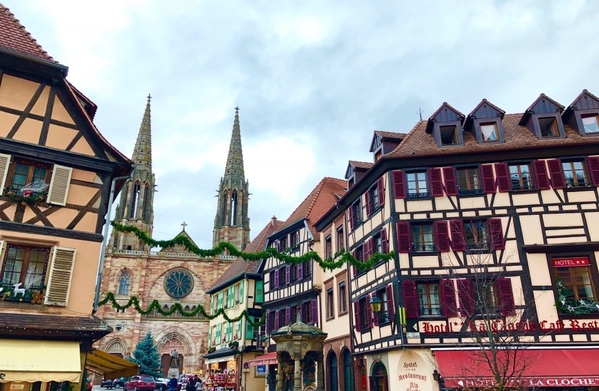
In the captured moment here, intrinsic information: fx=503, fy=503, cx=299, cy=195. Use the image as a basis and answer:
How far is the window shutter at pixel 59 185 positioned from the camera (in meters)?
12.8

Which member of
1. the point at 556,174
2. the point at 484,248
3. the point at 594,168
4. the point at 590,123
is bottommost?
the point at 484,248

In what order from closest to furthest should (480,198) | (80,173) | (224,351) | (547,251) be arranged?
(80,173)
(547,251)
(480,198)
(224,351)

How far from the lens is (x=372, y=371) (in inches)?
762

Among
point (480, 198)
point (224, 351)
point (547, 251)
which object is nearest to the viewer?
point (547, 251)

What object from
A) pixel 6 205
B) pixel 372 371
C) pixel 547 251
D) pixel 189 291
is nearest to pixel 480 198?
pixel 547 251

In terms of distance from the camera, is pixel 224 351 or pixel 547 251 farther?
pixel 224 351

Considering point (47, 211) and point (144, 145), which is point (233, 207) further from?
point (47, 211)

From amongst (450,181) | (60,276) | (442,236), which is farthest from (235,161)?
(60,276)

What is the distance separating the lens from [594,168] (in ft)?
59.4

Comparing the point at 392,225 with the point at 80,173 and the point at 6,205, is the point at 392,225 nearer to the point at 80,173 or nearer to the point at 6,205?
the point at 80,173

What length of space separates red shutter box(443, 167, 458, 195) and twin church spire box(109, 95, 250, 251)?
43.1 metres

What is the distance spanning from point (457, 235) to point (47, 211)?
524 inches

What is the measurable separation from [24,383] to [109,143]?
6355 millimetres

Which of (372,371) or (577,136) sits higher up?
(577,136)
